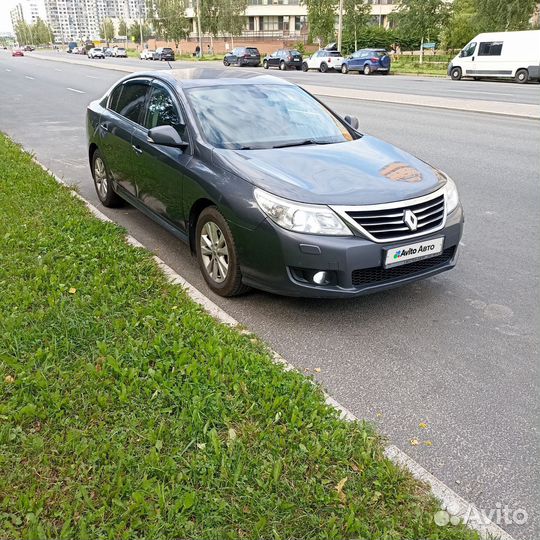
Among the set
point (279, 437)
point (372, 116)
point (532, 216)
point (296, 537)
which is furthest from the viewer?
point (372, 116)

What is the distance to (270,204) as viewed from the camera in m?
3.87

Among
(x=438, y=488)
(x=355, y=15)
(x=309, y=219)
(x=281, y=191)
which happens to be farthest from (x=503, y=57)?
(x=438, y=488)

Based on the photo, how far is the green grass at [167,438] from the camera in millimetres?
2369

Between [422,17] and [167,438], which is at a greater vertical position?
[422,17]

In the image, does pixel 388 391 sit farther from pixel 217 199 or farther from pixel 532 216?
pixel 532 216

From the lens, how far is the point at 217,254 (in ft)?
14.6

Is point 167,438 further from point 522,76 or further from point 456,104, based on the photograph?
point 522,76

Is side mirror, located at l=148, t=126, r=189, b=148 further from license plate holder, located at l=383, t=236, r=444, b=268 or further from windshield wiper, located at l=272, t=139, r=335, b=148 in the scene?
license plate holder, located at l=383, t=236, r=444, b=268

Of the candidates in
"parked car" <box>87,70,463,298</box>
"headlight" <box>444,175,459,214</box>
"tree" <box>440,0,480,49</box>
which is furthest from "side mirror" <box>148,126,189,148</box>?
"tree" <box>440,0,480,49</box>

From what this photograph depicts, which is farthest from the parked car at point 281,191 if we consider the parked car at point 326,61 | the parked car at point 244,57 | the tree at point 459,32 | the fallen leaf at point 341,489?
the tree at point 459,32

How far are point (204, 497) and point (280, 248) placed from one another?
178 cm

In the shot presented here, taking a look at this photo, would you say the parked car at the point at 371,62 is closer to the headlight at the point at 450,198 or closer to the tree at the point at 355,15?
the tree at the point at 355,15

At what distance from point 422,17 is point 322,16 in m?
15.8

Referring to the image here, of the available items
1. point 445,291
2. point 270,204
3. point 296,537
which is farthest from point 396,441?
point 445,291
